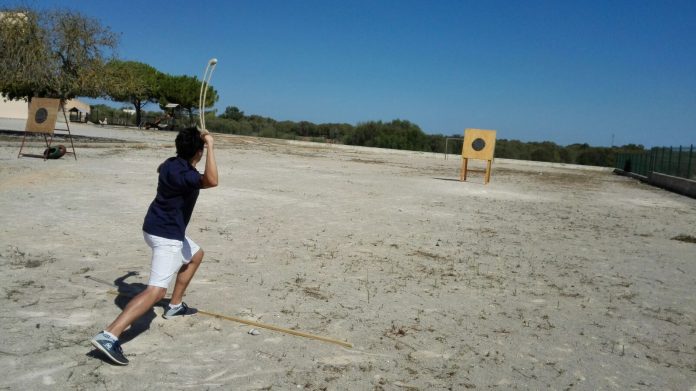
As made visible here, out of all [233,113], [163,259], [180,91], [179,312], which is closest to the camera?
[163,259]

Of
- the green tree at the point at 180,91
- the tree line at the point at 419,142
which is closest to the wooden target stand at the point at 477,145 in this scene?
the tree line at the point at 419,142

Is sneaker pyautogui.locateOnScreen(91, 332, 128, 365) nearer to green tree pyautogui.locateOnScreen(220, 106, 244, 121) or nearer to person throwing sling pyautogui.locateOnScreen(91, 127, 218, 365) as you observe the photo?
person throwing sling pyautogui.locateOnScreen(91, 127, 218, 365)

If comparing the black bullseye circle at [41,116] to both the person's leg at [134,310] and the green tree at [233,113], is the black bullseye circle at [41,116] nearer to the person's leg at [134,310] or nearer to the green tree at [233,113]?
the person's leg at [134,310]

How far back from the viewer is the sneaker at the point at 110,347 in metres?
3.44

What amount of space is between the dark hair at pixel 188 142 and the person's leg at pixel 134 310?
94cm

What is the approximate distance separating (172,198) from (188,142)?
40 centimetres

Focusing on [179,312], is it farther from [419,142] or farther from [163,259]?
[419,142]

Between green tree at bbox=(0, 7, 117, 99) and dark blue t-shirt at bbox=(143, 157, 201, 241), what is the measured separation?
23.0m

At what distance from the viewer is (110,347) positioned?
3469 mm

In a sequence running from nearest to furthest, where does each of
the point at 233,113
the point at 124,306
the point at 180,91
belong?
the point at 124,306 < the point at 180,91 < the point at 233,113

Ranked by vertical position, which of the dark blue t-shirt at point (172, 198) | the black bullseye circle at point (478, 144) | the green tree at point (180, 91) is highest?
the green tree at point (180, 91)

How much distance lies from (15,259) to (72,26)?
22.5 m

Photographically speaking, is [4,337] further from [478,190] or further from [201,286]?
[478,190]

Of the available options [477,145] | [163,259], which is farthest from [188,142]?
[477,145]
